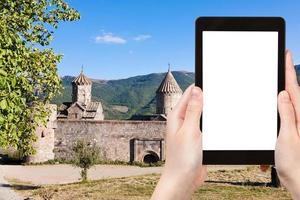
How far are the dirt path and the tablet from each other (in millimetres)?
29238

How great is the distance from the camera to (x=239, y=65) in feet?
7.36

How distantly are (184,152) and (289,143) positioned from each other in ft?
1.39

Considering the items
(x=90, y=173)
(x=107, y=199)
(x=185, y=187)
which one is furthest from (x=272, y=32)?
(x=90, y=173)

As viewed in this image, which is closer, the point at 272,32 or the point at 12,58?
the point at 272,32

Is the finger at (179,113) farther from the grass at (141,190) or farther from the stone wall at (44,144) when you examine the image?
the stone wall at (44,144)

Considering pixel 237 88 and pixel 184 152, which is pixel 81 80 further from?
pixel 184 152

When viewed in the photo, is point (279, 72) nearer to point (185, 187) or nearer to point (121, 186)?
point (185, 187)

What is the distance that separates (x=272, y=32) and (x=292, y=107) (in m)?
0.44

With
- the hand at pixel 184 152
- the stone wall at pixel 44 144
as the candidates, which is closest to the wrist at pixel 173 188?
the hand at pixel 184 152

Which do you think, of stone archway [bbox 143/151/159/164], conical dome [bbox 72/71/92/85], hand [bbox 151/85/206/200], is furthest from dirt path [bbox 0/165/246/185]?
hand [bbox 151/85/206/200]

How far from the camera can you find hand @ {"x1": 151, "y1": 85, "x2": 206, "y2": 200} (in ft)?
6.41

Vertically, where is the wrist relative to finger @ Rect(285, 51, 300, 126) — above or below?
below

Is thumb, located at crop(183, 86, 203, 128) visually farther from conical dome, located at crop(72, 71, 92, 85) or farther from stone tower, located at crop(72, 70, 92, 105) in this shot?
conical dome, located at crop(72, 71, 92, 85)

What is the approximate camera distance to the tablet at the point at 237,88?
221cm
